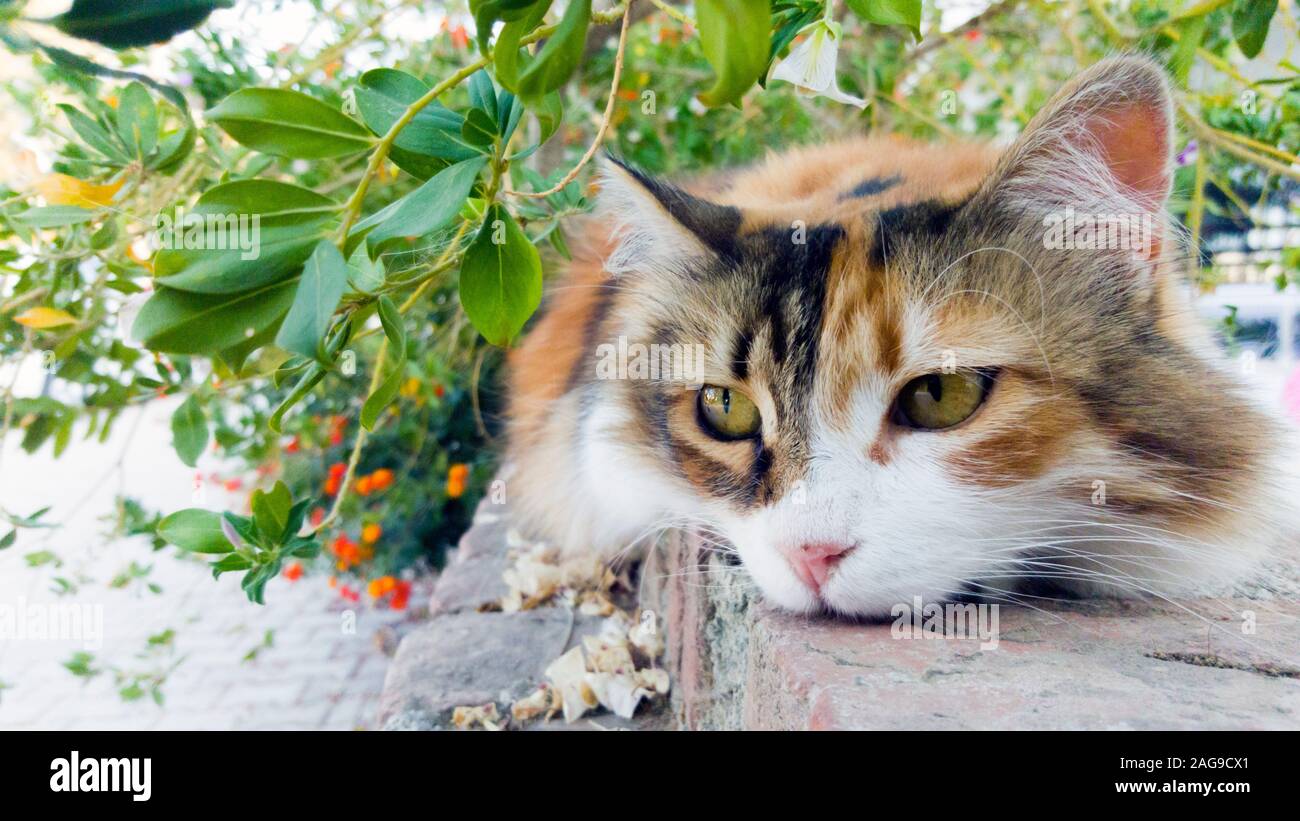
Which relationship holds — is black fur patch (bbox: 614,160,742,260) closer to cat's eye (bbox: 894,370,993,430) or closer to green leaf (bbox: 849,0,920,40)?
cat's eye (bbox: 894,370,993,430)

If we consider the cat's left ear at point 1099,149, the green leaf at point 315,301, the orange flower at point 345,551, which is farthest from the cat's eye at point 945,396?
the orange flower at point 345,551

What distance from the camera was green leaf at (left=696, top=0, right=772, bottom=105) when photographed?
68cm

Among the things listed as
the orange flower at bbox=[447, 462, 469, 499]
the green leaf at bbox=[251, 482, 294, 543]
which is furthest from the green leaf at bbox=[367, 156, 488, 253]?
the orange flower at bbox=[447, 462, 469, 499]

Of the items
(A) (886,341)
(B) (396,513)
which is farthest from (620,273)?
(B) (396,513)

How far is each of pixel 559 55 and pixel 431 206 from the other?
24 cm

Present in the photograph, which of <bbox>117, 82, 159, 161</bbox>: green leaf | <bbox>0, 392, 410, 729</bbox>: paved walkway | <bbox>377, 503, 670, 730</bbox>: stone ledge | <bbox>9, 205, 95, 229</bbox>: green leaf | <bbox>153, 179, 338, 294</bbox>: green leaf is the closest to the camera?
<bbox>153, 179, 338, 294</bbox>: green leaf

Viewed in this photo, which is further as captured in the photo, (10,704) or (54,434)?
(10,704)

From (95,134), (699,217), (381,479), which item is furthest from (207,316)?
(381,479)

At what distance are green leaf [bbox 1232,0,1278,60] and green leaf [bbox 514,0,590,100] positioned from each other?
3.72 feet

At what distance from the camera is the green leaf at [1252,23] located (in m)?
1.32

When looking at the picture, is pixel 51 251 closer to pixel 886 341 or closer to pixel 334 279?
pixel 334 279

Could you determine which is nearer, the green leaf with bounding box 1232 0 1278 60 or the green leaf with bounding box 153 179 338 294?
the green leaf with bounding box 153 179 338 294

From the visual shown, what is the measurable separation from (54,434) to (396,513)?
1.83 metres
